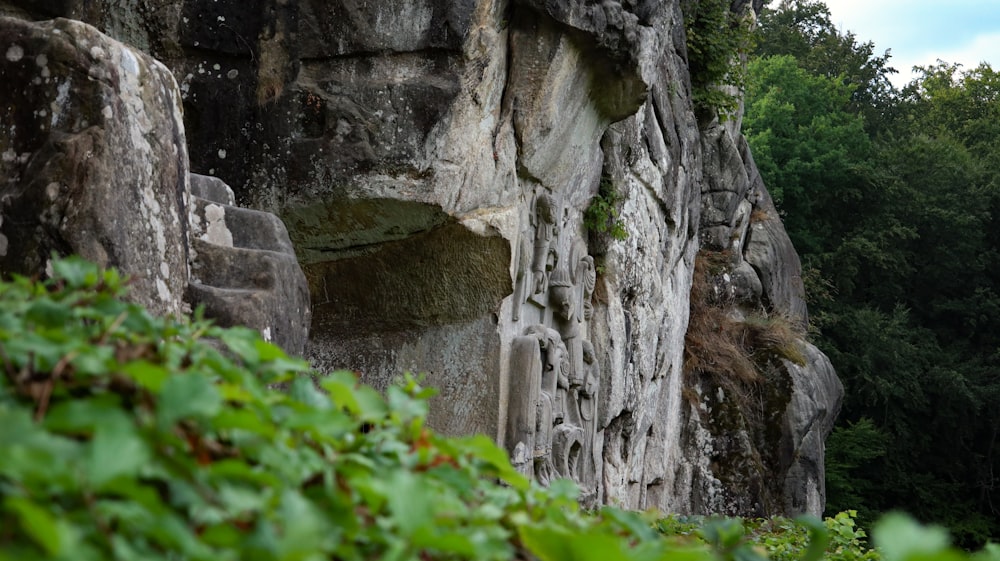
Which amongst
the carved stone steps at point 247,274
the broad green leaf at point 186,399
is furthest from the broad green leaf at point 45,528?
the carved stone steps at point 247,274

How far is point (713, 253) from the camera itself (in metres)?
15.0

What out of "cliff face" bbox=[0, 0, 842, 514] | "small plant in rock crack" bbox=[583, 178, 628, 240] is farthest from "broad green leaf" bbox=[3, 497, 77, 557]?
"small plant in rock crack" bbox=[583, 178, 628, 240]

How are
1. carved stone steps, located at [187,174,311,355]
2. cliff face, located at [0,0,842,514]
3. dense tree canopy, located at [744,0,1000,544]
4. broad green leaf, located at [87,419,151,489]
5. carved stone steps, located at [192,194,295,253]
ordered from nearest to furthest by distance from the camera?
1. broad green leaf, located at [87,419,151,489]
2. carved stone steps, located at [187,174,311,355]
3. carved stone steps, located at [192,194,295,253]
4. cliff face, located at [0,0,842,514]
5. dense tree canopy, located at [744,0,1000,544]

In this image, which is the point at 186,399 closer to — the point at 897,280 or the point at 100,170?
the point at 100,170

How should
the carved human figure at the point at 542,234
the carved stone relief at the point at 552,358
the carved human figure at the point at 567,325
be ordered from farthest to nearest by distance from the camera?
the carved human figure at the point at 567,325 → the carved human figure at the point at 542,234 → the carved stone relief at the point at 552,358

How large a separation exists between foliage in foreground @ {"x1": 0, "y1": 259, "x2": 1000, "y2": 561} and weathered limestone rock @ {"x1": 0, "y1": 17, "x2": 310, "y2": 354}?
120 cm

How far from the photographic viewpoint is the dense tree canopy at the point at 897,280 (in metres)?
20.2

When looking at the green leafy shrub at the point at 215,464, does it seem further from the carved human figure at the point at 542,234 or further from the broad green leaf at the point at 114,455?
the carved human figure at the point at 542,234

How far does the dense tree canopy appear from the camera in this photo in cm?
Result: 2025

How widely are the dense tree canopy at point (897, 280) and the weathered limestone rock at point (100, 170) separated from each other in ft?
55.6

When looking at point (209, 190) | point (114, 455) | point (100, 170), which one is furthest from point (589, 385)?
point (114, 455)

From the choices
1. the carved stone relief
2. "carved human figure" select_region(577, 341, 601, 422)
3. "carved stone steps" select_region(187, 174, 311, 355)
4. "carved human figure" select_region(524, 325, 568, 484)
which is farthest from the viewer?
"carved human figure" select_region(577, 341, 601, 422)

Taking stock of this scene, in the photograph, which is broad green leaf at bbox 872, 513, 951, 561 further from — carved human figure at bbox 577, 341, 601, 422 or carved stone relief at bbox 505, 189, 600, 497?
carved human figure at bbox 577, 341, 601, 422

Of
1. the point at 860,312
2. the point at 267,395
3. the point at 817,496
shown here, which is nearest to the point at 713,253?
the point at 817,496
